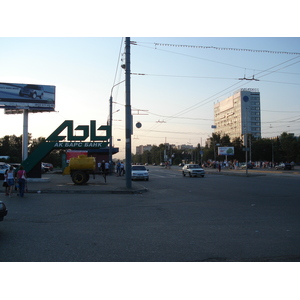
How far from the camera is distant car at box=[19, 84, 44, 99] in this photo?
123ft

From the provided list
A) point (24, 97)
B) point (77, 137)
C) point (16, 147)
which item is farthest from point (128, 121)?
point (16, 147)

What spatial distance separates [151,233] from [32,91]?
3420 cm

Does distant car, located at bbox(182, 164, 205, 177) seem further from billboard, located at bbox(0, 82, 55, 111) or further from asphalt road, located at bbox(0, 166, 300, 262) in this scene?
asphalt road, located at bbox(0, 166, 300, 262)

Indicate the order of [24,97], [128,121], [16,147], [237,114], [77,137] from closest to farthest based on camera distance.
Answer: [128,121] < [77,137] < [24,97] < [16,147] < [237,114]

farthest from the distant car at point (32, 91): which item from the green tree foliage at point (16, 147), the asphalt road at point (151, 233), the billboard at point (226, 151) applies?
the billboard at point (226, 151)

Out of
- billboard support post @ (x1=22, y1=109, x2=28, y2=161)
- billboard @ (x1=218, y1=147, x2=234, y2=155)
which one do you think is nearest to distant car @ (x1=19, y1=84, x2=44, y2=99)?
billboard support post @ (x1=22, y1=109, x2=28, y2=161)

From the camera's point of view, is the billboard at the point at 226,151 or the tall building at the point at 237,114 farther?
the tall building at the point at 237,114

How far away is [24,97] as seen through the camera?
3731cm

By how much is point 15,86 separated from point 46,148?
636 inches

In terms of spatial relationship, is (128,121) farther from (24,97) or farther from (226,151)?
(226,151)

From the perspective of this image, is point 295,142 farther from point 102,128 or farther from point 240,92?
point 102,128

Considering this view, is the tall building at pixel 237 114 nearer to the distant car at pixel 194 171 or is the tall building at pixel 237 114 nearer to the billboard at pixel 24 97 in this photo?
the distant car at pixel 194 171

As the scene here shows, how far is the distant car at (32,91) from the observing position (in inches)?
1475

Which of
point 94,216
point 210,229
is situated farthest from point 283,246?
point 94,216
